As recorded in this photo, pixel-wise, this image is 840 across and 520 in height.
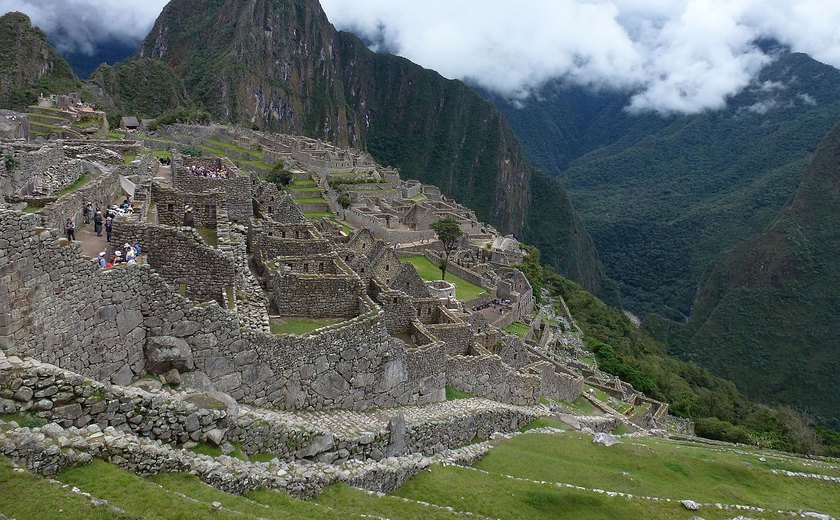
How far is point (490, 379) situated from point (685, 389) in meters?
45.5

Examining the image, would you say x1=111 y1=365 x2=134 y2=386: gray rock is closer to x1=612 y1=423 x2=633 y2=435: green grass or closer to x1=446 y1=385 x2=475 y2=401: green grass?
x1=446 y1=385 x2=475 y2=401: green grass

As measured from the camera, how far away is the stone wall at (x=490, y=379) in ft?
68.9

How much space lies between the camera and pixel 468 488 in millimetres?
13477

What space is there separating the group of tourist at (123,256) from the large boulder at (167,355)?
160cm

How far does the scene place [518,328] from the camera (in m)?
45.5

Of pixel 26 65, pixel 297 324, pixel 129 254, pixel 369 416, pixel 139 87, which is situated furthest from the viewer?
pixel 139 87

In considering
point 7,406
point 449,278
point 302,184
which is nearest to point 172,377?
point 7,406

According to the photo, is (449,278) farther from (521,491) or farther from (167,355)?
(167,355)

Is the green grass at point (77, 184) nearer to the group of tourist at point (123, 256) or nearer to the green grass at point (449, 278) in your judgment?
the group of tourist at point (123, 256)

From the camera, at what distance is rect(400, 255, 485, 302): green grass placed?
44631mm

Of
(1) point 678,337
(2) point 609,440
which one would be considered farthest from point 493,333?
(1) point 678,337

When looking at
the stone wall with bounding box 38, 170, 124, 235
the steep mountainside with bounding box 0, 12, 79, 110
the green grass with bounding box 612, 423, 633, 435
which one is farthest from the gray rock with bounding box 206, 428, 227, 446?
the steep mountainside with bounding box 0, 12, 79, 110

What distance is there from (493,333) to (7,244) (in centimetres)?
2180

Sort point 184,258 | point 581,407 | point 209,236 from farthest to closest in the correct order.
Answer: point 581,407 < point 209,236 < point 184,258
